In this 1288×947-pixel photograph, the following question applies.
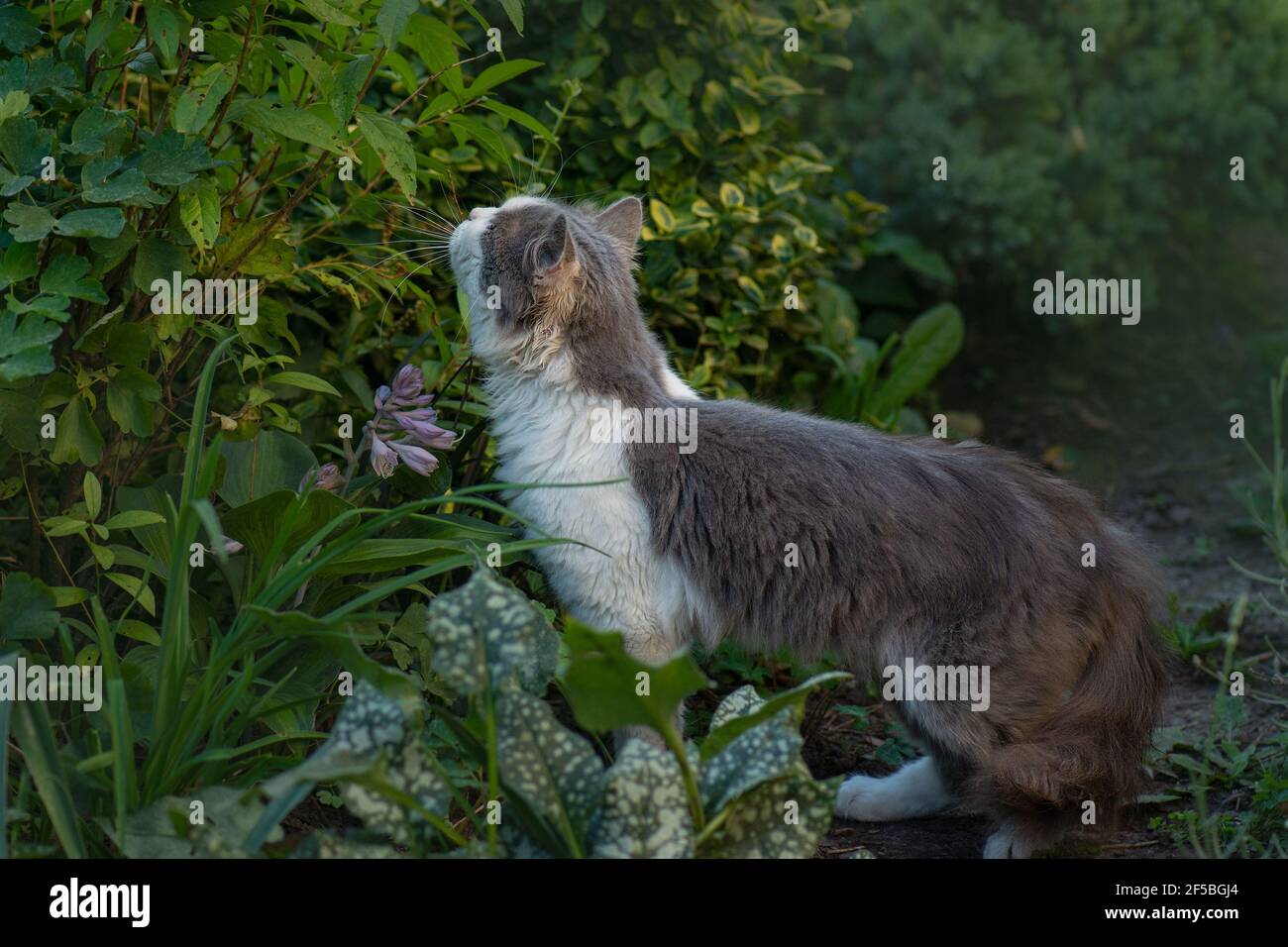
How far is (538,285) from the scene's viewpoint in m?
3.37

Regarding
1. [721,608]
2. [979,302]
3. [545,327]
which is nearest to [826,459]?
[721,608]

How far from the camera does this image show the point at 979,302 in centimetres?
698

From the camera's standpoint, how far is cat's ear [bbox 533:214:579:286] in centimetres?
332

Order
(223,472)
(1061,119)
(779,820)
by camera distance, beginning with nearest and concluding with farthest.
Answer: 1. (779,820)
2. (223,472)
3. (1061,119)

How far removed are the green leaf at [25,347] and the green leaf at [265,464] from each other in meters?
0.70

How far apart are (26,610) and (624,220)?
187cm

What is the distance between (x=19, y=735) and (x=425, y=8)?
9.56 feet

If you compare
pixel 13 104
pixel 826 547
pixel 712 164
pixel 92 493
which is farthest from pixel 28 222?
pixel 712 164

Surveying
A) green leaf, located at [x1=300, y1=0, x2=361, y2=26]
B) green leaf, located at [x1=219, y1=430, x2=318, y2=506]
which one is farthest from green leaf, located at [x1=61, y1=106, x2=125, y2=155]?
green leaf, located at [x1=219, y1=430, x2=318, y2=506]

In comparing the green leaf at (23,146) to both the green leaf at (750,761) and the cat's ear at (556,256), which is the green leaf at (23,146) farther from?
the green leaf at (750,761)

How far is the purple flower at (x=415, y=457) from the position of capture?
319 cm

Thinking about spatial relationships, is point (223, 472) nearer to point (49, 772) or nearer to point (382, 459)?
point (382, 459)

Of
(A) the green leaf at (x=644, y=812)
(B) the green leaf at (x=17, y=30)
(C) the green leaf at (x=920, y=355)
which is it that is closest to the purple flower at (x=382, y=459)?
(A) the green leaf at (x=644, y=812)
